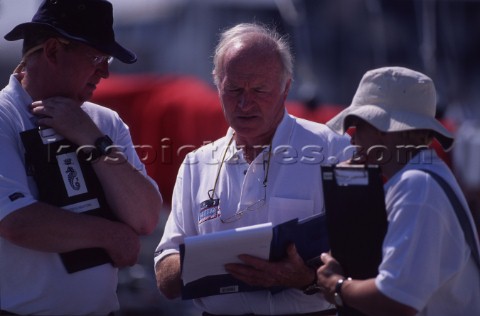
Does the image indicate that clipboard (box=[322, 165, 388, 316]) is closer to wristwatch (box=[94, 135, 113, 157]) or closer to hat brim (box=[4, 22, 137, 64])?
wristwatch (box=[94, 135, 113, 157])

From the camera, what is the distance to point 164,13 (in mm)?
10367

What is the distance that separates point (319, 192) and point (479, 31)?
6108 millimetres

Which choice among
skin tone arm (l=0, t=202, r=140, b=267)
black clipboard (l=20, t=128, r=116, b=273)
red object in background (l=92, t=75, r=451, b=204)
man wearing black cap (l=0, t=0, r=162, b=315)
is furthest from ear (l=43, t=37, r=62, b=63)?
red object in background (l=92, t=75, r=451, b=204)

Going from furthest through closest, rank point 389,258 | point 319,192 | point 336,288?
point 319,192 < point 336,288 < point 389,258

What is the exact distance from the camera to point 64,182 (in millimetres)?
3576

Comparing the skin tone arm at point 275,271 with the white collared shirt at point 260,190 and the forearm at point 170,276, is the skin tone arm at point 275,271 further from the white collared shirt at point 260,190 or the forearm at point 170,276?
the forearm at point 170,276

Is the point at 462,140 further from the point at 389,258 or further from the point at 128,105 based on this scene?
the point at 389,258

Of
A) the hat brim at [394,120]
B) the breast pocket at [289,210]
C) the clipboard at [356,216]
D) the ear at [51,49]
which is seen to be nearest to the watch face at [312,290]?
the breast pocket at [289,210]

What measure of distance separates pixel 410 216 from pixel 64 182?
137 cm

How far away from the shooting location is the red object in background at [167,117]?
246 inches

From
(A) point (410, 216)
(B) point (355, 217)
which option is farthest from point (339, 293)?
(A) point (410, 216)

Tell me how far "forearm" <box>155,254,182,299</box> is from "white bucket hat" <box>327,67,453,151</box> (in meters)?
1.06

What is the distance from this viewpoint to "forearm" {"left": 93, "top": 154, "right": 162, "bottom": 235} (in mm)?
3605

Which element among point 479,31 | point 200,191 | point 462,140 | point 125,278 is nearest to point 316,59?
point 479,31
